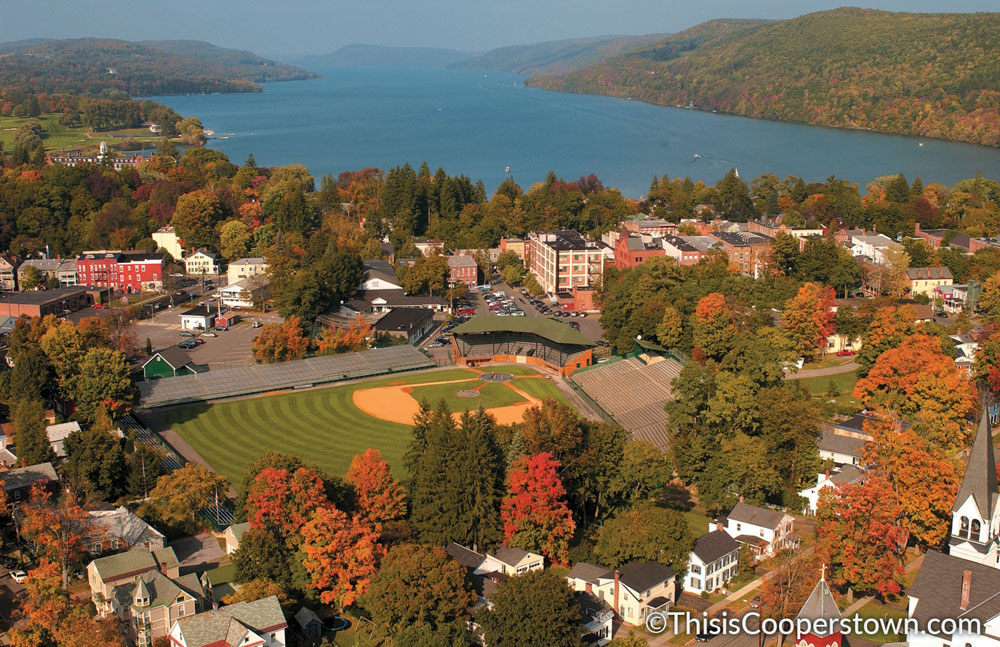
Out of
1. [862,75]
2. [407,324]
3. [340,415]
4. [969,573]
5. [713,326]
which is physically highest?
[862,75]

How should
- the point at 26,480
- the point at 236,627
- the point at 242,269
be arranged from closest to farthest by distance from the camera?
the point at 236,627 → the point at 26,480 → the point at 242,269

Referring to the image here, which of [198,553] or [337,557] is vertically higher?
[337,557]

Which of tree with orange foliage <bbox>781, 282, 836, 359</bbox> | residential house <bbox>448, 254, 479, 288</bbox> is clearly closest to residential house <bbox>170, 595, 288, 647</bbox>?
tree with orange foliage <bbox>781, 282, 836, 359</bbox>

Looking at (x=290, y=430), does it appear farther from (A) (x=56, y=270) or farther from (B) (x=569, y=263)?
(A) (x=56, y=270)

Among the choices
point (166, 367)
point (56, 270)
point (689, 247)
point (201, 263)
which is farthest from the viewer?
point (201, 263)

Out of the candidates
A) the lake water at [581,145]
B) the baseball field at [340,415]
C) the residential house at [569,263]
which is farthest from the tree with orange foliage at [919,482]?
the lake water at [581,145]

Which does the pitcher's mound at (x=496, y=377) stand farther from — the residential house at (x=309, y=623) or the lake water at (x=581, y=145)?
the lake water at (x=581, y=145)

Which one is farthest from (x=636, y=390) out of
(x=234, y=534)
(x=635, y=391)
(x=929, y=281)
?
(x=929, y=281)
